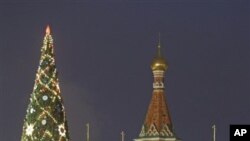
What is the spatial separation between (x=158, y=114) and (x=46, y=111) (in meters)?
14.9

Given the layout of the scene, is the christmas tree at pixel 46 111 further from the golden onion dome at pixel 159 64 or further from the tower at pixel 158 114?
the golden onion dome at pixel 159 64

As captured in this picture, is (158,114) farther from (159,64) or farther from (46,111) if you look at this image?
(46,111)

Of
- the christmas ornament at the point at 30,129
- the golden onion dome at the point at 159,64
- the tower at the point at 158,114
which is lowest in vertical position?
the christmas ornament at the point at 30,129

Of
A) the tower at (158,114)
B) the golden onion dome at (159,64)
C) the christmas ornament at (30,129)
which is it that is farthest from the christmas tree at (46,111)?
the golden onion dome at (159,64)

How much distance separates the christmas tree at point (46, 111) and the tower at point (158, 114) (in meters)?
13.8

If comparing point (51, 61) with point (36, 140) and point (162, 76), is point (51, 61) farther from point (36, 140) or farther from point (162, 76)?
point (162, 76)

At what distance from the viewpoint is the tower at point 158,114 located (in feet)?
116

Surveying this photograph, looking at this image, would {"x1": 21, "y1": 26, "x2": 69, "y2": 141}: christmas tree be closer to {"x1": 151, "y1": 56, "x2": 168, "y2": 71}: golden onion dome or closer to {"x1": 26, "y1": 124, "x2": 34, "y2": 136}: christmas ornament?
{"x1": 26, "y1": 124, "x2": 34, "y2": 136}: christmas ornament

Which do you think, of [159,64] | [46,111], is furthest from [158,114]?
[46,111]

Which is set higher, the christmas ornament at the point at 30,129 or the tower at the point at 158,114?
the tower at the point at 158,114

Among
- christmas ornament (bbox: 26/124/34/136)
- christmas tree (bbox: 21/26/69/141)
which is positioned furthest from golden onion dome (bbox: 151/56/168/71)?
christmas ornament (bbox: 26/124/34/136)

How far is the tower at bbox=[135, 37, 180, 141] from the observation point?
3544 cm

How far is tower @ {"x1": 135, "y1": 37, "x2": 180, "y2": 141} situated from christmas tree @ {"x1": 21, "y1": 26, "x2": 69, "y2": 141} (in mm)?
13789

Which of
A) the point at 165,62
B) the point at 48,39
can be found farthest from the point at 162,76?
the point at 48,39
